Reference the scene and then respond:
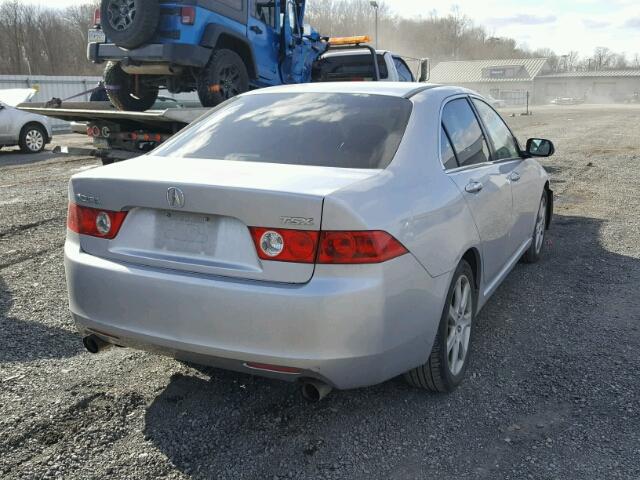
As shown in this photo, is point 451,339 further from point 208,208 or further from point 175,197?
point 175,197

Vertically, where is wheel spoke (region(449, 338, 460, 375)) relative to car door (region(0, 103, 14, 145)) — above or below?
below

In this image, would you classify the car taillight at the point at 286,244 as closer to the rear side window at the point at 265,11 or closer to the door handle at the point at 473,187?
the door handle at the point at 473,187

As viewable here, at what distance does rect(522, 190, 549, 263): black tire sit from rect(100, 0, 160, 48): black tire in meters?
5.26

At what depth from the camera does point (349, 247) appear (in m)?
2.52

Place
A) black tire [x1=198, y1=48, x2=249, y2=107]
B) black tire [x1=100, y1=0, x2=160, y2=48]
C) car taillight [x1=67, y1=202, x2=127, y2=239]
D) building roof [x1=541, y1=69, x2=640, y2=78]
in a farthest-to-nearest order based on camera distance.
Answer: building roof [x1=541, y1=69, x2=640, y2=78] → black tire [x1=198, y1=48, x2=249, y2=107] → black tire [x1=100, y1=0, x2=160, y2=48] → car taillight [x1=67, y1=202, x2=127, y2=239]

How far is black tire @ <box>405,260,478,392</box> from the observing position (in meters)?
3.08

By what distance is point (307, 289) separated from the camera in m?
2.51

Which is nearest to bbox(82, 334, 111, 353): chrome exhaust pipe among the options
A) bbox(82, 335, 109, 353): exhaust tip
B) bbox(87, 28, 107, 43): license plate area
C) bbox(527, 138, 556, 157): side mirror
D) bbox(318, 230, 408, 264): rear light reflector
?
bbox(82, 335, 109, 353): exhaust tip

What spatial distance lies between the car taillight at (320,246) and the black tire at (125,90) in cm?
750

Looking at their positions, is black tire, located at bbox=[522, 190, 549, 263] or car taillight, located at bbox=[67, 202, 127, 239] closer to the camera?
car taillight, located at bbox=[67, 202, 127, 239]

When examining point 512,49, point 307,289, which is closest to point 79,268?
point 307,289

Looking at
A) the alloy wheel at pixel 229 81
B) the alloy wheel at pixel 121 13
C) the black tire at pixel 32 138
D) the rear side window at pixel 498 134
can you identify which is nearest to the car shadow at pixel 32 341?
the rear side window at pixel 498 134

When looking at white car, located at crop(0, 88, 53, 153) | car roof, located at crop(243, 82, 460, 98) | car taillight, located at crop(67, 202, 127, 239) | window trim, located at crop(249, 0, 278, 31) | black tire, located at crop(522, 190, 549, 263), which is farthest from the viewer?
white car, located at crop(0, 88, 53, 153)

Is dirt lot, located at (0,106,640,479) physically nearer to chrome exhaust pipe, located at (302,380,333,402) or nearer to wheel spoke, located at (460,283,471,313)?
chrome exhaust pipe, located at (302,380,333,402)
